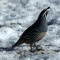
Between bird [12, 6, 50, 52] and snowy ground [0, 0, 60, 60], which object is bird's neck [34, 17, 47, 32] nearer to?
bird [12, 6, 50, 52]

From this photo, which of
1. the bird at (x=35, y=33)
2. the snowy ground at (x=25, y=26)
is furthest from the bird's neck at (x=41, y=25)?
the snowy ground at (x=25, y=26)

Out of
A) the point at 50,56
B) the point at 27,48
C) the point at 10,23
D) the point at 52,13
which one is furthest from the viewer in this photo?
the point at 52,13

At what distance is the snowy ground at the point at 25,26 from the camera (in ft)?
21.7

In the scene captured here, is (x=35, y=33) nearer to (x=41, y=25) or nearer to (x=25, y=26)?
(x=41, y=25)

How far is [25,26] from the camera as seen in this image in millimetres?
8258

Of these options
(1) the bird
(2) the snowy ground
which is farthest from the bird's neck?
(2) the snowy ground

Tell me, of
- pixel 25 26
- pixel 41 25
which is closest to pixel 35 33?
pixel 41 25

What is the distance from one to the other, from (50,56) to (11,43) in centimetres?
108

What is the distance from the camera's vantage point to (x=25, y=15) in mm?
8898

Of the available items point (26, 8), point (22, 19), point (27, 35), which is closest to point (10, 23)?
point (22, 19)

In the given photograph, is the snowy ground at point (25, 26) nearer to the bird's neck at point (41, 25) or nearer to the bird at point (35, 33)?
Answer: the bird at point (35, 33)

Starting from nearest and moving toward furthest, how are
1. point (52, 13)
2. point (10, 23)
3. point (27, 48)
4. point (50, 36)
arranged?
point (27, 48) → point (50, 36) → point (10, 23) → point (52, 13)

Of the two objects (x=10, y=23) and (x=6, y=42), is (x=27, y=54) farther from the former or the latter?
(x=10, y=23)

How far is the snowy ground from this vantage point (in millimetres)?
6625
